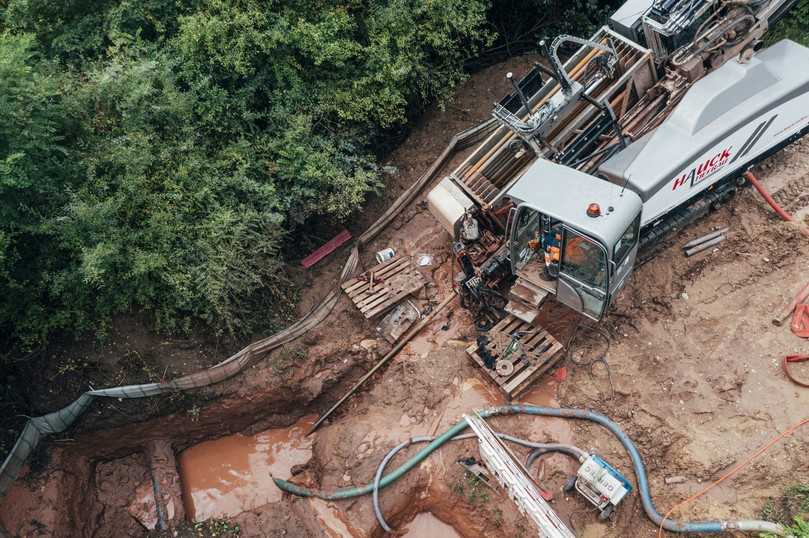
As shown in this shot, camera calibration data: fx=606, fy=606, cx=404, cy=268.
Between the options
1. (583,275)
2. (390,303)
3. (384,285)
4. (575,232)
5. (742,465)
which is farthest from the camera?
(384,285)

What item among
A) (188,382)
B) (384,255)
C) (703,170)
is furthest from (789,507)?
(188,382)

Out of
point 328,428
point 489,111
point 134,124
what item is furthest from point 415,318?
point 134,124

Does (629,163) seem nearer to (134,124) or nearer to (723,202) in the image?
(723,202)

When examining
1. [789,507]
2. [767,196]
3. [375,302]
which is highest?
[375,302]

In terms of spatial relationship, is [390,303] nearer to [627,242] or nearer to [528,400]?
[528,400]

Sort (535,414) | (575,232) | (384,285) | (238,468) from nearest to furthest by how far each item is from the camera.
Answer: (575,232)
(535,414)
(238,468)
(384,285)

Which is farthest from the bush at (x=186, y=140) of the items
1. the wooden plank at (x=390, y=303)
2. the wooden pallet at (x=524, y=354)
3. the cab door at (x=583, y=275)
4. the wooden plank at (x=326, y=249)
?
the cab door at (x=583, y=275)
